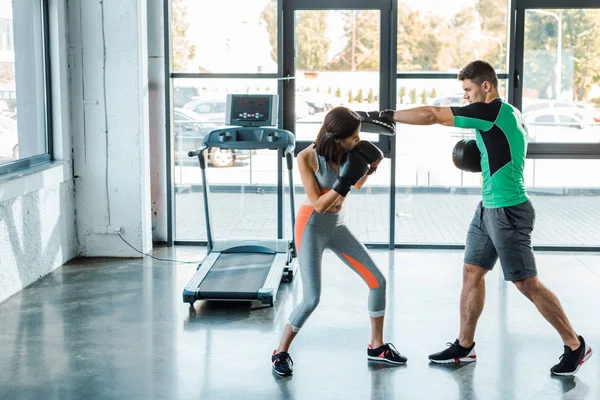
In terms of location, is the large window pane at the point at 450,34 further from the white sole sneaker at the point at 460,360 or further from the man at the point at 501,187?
the white sole sneaker at the point at 460,360

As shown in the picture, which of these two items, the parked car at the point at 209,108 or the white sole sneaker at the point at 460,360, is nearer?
the white sole sneaker at the point at 460,360

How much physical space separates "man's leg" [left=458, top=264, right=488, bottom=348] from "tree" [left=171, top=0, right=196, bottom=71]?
3.88 m

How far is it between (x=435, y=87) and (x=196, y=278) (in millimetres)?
2863

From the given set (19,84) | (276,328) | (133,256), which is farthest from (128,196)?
(276,328)

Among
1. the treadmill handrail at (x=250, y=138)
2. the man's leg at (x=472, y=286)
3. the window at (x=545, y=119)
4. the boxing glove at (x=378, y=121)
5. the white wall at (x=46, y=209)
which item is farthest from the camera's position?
the window at (x=545, y=119)

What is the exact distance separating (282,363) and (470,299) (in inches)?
40.6

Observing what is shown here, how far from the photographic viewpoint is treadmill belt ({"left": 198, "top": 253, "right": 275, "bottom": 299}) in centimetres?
534

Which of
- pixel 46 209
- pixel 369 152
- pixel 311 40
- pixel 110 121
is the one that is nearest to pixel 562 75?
pixel 311 40

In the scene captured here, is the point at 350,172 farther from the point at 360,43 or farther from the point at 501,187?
the point at 360,43

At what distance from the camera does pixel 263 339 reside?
15.6ft

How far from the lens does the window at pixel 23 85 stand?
19.1 feet

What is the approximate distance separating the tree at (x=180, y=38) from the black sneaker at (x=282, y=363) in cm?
379

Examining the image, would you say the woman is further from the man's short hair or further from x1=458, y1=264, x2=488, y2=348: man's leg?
the man's short hair

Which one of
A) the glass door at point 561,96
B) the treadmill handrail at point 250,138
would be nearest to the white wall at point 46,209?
the treadmill handrail at point 250,138
